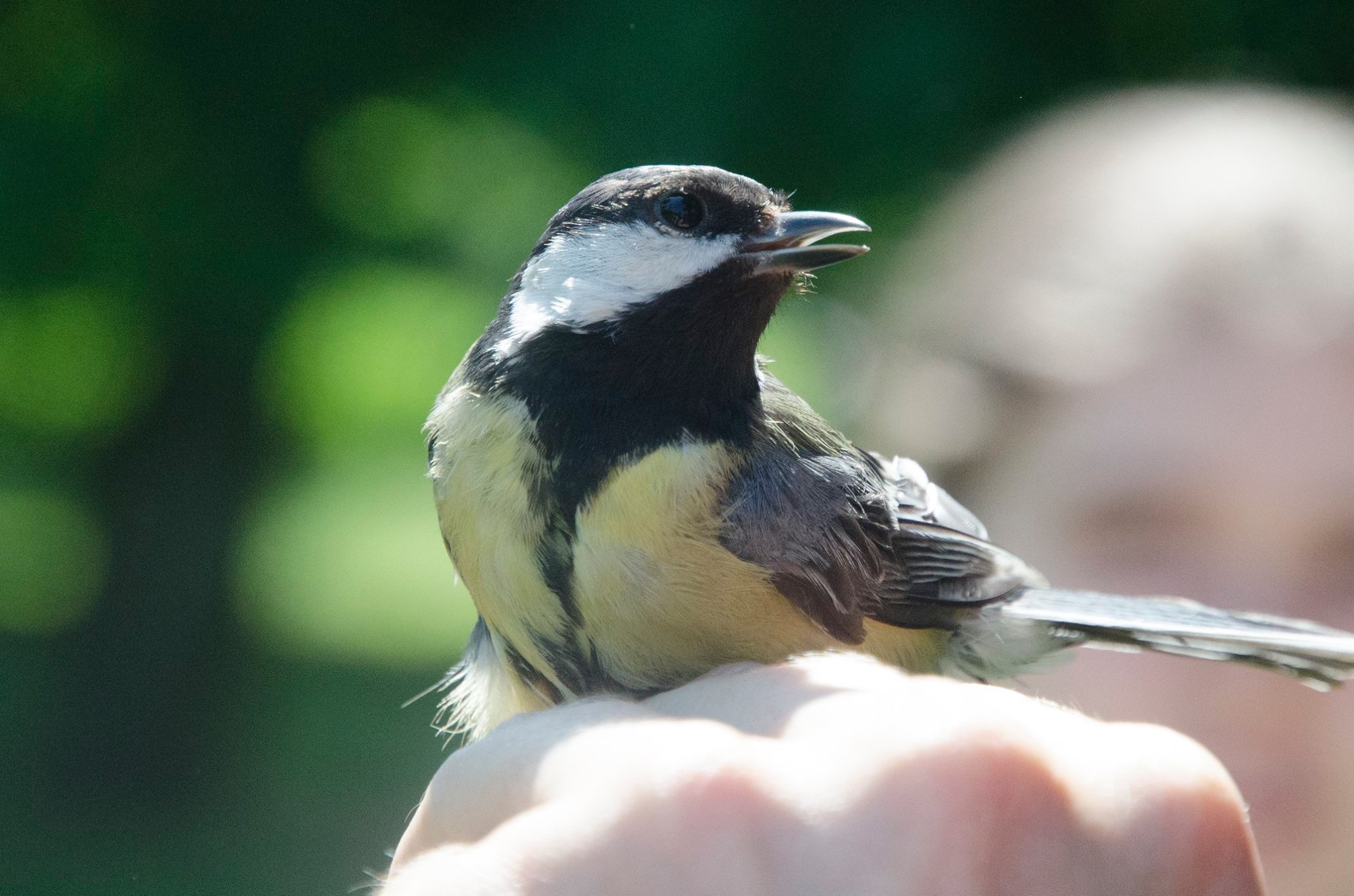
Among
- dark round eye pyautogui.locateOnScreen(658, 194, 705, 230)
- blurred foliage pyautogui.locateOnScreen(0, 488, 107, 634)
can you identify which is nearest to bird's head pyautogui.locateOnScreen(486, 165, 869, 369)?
dark round eye pyautogui.locateOnScreen(658, 194, 705, 230)

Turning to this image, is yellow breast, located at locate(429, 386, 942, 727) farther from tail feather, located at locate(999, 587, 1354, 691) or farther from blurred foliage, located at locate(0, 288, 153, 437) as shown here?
blurred foliage, located at locate(0, 288, 153, 437)

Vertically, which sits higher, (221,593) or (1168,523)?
(1168,523)

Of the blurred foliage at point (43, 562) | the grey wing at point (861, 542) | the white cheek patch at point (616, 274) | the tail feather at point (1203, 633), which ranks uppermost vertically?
the white cheek patch at point (616, 274)

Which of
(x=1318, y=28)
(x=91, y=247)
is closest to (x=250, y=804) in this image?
(x=91, y=247)

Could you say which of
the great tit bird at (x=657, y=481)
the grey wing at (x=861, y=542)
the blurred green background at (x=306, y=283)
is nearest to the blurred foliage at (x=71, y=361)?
the blurred green background at (x=306, y=283)

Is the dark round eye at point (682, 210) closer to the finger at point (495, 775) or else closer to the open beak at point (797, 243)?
the open beak at point (797, 243)

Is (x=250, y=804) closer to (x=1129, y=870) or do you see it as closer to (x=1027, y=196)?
(x=1027, y=196)
